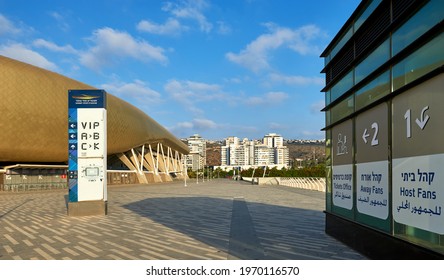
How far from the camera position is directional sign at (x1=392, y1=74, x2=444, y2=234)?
4.41 m

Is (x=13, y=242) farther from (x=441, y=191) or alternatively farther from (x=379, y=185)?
(x=441, y=191)

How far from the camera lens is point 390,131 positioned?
5836 millimetres

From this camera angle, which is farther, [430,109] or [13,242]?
[13,242]

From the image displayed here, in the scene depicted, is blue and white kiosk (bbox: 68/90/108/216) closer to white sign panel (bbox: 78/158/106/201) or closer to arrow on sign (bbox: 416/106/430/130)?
white sign panel (bbox: 78/158/106/201)

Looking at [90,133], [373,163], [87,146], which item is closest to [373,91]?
[373,163]

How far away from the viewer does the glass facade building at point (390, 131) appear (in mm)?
4547

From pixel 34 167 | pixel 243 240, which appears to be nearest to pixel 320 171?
pixel 34 167

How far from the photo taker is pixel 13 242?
830 centimetres

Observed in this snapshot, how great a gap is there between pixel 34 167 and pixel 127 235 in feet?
130

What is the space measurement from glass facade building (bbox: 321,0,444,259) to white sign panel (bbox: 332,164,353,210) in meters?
0.02

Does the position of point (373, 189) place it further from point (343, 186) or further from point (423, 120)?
point (423, 120)

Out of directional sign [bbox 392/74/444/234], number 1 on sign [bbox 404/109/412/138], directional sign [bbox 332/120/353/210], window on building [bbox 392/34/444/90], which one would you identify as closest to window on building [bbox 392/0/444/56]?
window on building [bbox 392/34/444/90]

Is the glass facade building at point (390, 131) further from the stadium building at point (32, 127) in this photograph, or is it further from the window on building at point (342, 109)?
the stadium building at point (32, 127)

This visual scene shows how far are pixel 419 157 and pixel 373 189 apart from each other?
1764 millimetres
